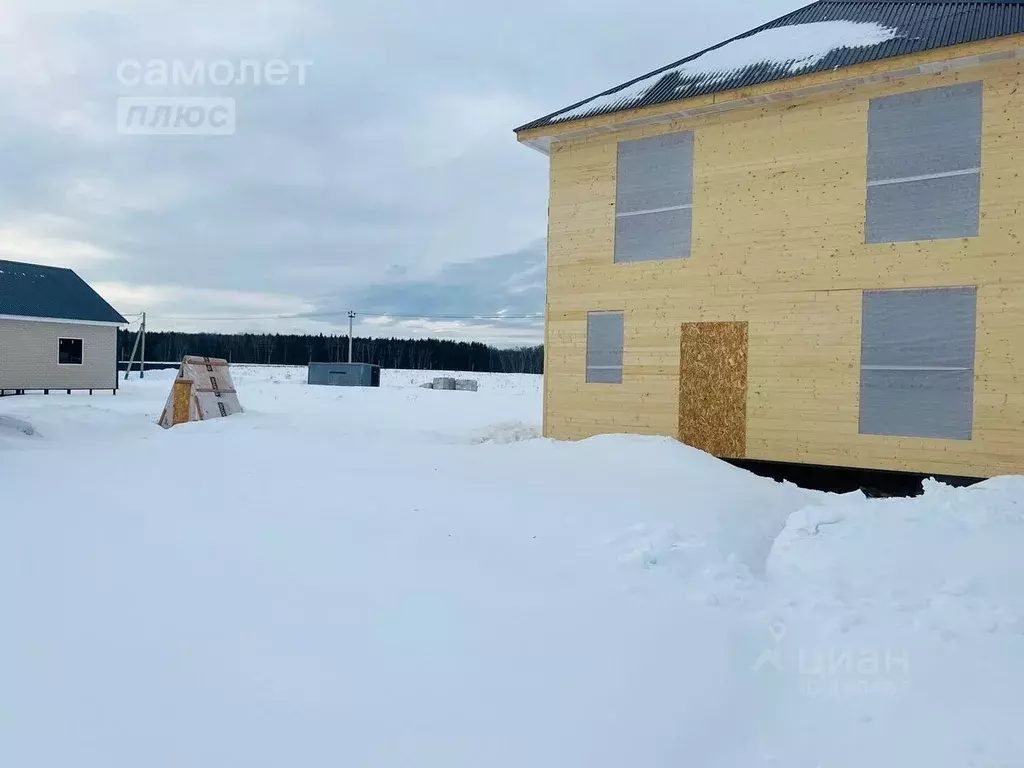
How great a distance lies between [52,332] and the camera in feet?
84.6

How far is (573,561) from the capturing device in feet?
20.6

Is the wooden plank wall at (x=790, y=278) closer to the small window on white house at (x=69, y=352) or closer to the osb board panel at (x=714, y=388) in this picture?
the osb board panel at (x=714, y=388)

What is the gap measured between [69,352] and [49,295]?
7.67ft

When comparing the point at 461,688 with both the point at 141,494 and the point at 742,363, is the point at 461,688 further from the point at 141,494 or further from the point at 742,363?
the point at 742,363

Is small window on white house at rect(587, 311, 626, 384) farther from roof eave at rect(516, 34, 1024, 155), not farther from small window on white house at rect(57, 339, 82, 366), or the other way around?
small window on white house at rect(57, 339, 82, 366)

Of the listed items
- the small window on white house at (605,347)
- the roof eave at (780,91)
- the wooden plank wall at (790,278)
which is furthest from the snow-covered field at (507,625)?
the roof eave at (780,91)

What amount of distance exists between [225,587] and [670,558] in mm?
3805

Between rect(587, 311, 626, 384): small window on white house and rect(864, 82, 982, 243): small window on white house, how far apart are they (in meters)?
4.26

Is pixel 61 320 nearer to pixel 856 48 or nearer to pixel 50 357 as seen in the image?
pixel 50 357

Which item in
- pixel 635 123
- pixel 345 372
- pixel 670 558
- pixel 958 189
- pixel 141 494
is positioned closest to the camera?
pixel 670 558

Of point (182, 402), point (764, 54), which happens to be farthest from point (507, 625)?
point (182, 402)

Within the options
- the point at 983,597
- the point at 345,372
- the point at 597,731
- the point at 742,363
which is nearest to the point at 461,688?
the point at 597,731

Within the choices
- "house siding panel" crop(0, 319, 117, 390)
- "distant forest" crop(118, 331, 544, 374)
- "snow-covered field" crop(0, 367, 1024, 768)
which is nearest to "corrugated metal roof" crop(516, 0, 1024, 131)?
"snow-covered field" crop(0, 367, 1024, 768)

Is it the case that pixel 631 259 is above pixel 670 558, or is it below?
above
